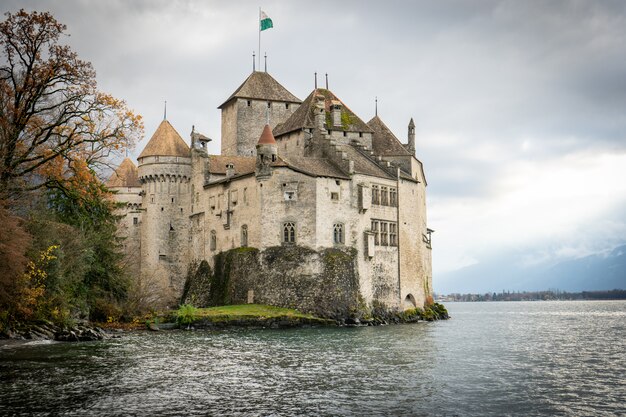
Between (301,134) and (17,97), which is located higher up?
(301,134)

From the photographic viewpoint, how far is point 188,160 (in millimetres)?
81625

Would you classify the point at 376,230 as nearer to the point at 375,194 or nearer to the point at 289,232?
the point at 375,194

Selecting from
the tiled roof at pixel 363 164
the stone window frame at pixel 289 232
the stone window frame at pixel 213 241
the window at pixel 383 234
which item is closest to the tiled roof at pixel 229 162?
the stone window frame at pixel 213 241

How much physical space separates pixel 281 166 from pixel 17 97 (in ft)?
115

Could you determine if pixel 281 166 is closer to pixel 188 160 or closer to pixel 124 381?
pixel 188 160

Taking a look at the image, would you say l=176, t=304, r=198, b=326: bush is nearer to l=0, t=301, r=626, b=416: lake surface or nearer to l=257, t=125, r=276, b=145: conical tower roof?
l=0, t=301, r=626, b=416: lake surface

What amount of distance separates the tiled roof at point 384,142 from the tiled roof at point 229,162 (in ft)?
43.3

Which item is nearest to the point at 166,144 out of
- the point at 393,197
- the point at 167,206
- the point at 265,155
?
the point at 167,206

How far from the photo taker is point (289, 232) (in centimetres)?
6662

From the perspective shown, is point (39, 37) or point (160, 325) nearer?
point (39, 37)

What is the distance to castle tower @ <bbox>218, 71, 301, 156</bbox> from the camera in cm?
8569

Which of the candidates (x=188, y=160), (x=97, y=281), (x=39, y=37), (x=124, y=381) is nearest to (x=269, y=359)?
(x=124, y=381)

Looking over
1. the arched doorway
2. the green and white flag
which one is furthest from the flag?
A: the arched doorway

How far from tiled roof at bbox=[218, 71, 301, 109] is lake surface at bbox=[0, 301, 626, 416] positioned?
45329 mm
